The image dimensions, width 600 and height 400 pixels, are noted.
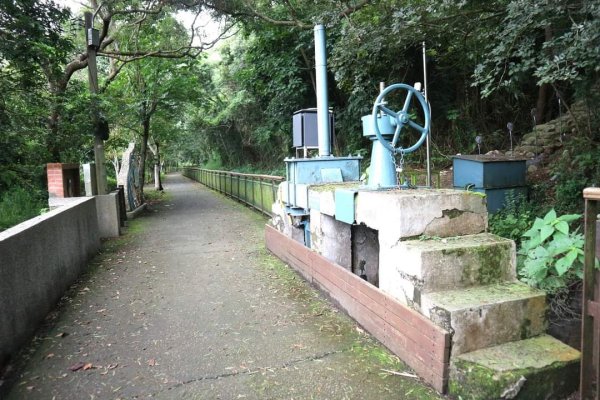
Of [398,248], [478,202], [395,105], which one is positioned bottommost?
[398,248]

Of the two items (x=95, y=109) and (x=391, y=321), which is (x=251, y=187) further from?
(x=391, y=321)

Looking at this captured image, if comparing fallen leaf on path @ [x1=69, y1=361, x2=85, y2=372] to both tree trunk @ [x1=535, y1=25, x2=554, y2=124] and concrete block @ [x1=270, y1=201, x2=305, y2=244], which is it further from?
tree trunk @ [x1=535, y1=25, x2=554, y2=124]

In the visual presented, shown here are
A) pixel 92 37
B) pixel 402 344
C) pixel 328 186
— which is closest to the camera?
pixel 402 344

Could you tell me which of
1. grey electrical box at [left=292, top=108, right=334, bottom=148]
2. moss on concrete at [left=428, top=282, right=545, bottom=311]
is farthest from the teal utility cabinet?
moss on concrete at [left=428, top=282, right=545, bottom=311]

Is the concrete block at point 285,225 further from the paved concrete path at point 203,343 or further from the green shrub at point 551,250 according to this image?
the green shrub at point 551,250

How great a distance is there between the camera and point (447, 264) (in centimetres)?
300

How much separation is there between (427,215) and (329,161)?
8.49 feet

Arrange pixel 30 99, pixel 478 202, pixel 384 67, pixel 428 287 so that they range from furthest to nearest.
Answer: pixel 384 67 < pixel 30 99 < pixel 478 202 < pixel 428 287

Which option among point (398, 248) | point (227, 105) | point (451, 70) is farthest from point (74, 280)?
point (227, 105)

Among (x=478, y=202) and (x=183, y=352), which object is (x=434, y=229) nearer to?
(x=478, y=202)

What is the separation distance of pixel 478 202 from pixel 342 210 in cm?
123

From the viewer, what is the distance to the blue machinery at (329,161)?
4.03 meters

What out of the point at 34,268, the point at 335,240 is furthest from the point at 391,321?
the point at 34,268

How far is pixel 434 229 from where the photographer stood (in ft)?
10.7
